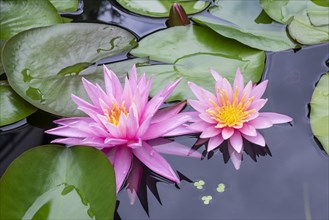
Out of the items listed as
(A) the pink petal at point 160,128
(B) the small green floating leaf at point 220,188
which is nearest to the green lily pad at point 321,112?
(B) the small green floating leaf at point 220,188

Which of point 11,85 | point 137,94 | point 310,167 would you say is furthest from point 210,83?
point 11,85

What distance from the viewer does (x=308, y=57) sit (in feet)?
6.48

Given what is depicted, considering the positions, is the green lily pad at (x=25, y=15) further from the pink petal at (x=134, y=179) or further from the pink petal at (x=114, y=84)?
the pink petal at (x=134, y=179)

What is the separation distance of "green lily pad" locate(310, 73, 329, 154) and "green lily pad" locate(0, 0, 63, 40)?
3.89 feet

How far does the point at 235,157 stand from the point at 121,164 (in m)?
0.41

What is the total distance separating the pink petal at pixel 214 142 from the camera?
5.35 feet

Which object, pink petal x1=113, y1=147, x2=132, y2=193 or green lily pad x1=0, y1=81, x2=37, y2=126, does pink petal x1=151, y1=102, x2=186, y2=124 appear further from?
green lily pad x1=0, y1=81, x2=37, y2=126

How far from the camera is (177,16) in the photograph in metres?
2.06

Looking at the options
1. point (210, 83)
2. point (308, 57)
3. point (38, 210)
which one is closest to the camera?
point (38, 210)

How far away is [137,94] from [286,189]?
0.60 metres

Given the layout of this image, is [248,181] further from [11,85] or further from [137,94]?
[11,85]

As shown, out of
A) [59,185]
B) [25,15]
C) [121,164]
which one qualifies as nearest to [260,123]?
[121,164]

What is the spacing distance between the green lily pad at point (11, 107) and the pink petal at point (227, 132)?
2.43 feet

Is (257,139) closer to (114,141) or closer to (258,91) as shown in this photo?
(258,91)
